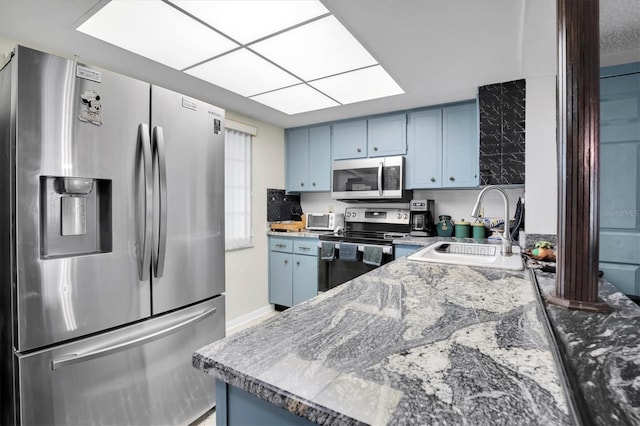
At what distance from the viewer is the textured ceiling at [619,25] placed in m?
1.54

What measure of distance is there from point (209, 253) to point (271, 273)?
201 cm

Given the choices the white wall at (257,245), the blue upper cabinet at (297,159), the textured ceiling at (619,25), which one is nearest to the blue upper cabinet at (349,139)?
the blue upper cabinet at (297,159)

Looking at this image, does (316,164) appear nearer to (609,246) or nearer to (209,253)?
(209,253)

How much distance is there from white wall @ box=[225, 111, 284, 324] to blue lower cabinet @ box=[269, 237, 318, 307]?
11 centimetres

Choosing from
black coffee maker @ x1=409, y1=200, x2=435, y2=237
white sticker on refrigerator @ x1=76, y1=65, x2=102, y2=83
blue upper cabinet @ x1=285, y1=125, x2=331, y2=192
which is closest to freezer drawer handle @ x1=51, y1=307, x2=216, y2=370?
white sticker on refrigerator @ x1=76, y1=65, x2=102, y2=83

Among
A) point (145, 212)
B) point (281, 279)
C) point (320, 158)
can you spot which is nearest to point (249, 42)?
point (145, 212)

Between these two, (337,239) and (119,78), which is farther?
(337,239)

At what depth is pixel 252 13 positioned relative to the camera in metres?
1.52

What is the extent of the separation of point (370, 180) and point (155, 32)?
2294 mm

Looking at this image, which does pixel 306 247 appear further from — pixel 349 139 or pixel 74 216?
pixel 74 216

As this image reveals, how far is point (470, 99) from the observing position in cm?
282

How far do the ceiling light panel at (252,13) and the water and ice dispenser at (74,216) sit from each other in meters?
0.96

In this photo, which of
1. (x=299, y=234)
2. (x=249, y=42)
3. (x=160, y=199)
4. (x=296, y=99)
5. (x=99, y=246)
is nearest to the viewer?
(x=99, y=246)

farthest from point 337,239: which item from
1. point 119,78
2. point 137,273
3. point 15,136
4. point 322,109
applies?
point 15,136
